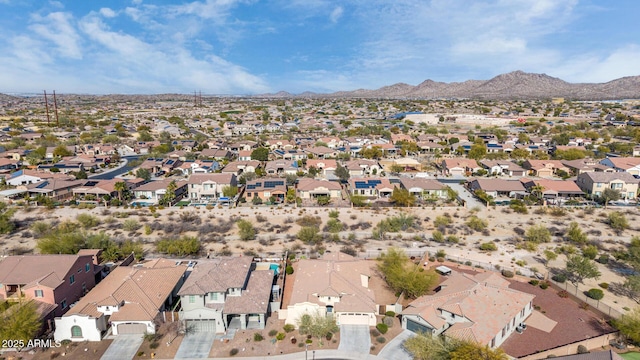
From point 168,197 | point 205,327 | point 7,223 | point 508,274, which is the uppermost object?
point 168,197

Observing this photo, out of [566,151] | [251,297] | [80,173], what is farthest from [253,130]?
[251,297]

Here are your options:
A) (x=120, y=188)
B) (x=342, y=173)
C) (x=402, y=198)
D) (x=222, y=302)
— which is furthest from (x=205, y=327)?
(x=342, y=173)

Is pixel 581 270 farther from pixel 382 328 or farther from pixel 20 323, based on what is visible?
pixel 20 323

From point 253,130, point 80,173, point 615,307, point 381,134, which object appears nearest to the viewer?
point 615,307

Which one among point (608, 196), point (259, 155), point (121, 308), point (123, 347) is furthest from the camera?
point (259, 155)

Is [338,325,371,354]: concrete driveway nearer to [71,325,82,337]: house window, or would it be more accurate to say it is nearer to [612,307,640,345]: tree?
[612,307,640,345]: tree

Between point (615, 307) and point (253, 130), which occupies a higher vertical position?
point (253, 130)

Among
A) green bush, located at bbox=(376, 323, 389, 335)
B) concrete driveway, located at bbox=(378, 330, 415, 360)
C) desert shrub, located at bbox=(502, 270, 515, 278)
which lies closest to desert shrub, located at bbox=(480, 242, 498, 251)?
desert shrub, located at bbox=(502, 270, 515, 278)

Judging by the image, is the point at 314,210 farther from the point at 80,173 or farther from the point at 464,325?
the point at 80,173
